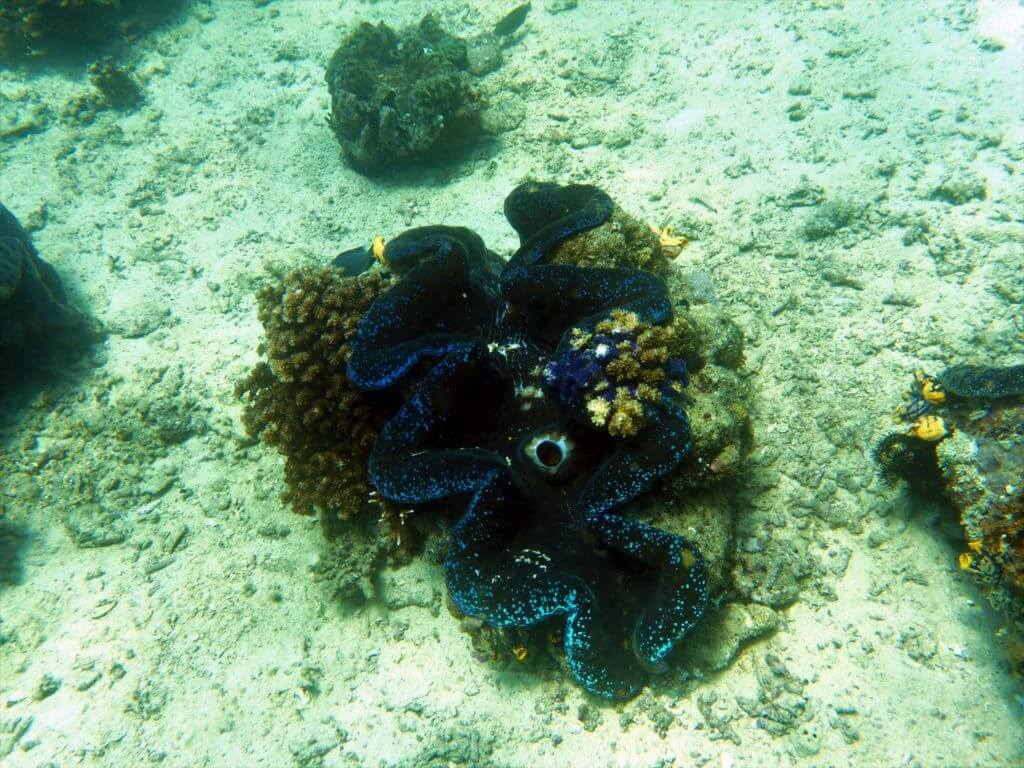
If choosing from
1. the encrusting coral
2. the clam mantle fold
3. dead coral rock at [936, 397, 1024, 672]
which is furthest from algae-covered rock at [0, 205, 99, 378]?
dead coral rock at [936, 397, 1024, 672]

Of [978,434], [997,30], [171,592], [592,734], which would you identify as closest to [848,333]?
[978,434]

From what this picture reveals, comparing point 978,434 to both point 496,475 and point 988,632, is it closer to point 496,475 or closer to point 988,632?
point 988,632

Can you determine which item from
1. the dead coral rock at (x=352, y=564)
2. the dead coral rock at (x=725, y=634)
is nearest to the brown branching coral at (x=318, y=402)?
the dead coral rock at (x=352, y=564)

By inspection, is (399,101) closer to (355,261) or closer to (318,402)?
(355,261)

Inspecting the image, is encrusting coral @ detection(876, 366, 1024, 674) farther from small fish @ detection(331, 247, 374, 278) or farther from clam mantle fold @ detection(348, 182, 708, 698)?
small fish @ detection(331, 247, 374, 278)

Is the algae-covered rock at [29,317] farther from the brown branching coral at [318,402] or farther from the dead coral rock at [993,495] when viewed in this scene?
the dead coral rock at [993,495]

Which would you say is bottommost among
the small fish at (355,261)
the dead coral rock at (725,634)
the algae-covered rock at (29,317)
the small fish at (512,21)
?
Result: the dead coral rock at (725,634)
